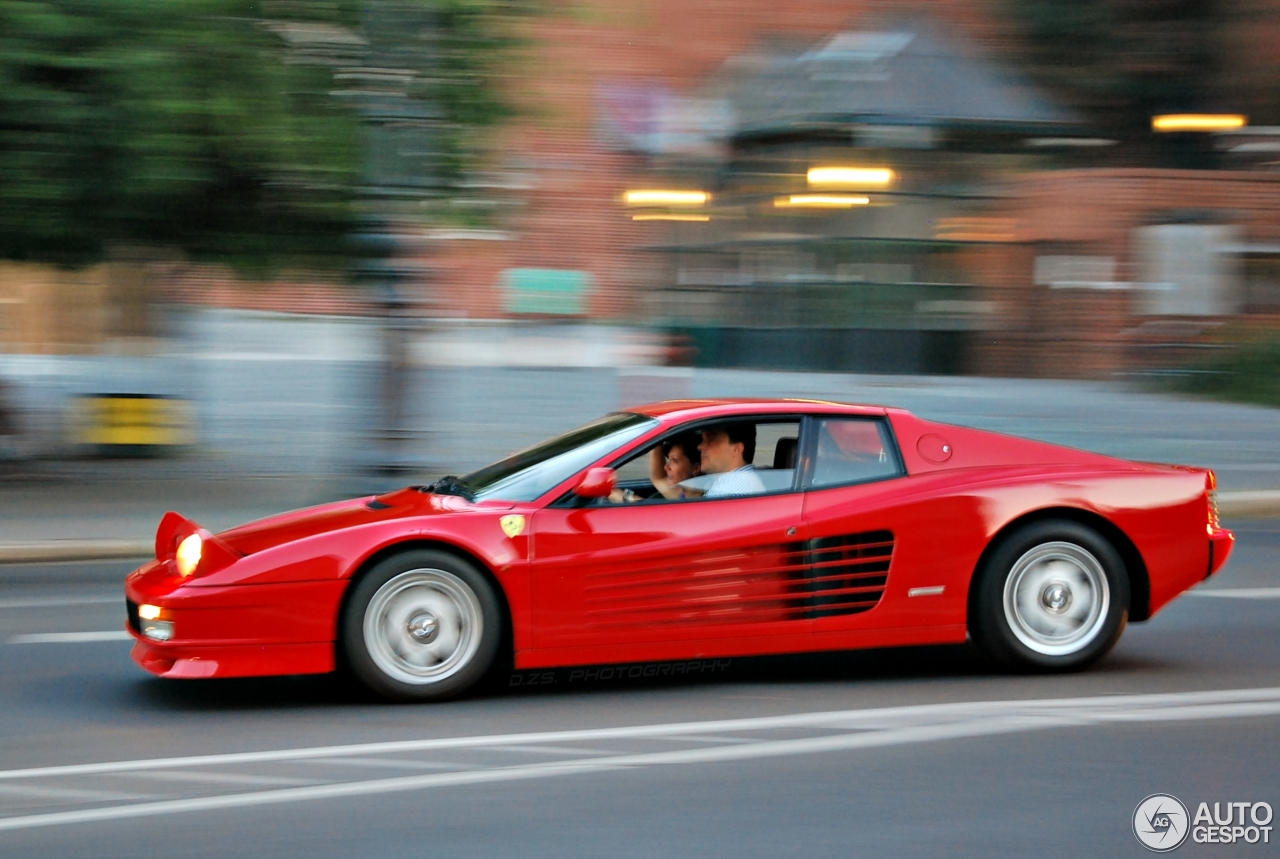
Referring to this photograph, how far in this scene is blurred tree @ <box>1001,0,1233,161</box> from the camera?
25500 mm

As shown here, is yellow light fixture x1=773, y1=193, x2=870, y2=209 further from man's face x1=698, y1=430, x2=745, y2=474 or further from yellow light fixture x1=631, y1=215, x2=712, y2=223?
man's face x1=698, y1=430, x2=745, y2=474

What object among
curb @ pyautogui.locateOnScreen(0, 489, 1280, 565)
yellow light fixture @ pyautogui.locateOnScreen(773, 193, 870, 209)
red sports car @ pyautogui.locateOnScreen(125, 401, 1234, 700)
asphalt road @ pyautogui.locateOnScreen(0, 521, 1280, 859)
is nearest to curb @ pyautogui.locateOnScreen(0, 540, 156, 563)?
curb @ pyautogui.locateOnScreen(0, 489, 1280, 565)

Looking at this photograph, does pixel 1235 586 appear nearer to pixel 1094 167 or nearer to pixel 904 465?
pixel 904 465

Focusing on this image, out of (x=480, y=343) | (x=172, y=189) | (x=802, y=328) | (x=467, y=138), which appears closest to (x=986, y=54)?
(x=802, y=328)

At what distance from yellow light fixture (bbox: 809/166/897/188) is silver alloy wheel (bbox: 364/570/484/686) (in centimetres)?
1877

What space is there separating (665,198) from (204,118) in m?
16.3

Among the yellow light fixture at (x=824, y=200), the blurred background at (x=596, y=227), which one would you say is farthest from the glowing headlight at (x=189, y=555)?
the yellow light fixture at (x=824, y=200)

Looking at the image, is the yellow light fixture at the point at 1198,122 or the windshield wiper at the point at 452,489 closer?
the windshield wiper at the point at 452,489

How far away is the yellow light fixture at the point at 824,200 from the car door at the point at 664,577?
1806 cm

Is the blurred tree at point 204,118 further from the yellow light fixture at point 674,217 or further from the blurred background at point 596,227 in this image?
the yellow light fixture at point 674,217

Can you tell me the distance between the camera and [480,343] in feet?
88.5

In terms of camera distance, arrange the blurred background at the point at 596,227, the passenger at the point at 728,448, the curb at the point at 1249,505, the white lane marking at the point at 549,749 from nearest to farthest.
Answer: the white lane marking at the point at 549,749 → the passenger at the point at 728,448 → the blurred background at the point at 596,227 → the curb at the point at 1249,505

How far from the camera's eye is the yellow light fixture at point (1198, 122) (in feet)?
84.0

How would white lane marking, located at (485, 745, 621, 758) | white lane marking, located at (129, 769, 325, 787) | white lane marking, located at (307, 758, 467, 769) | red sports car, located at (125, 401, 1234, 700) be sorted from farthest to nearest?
red sports car, located at (125, 401, 1234, 700)
white lane marking, located at (485, 745, 621, 758)
white lane marking, located at (307, 758, 467, 769)
white lane marking, located at (129, 769, 325, 787)
